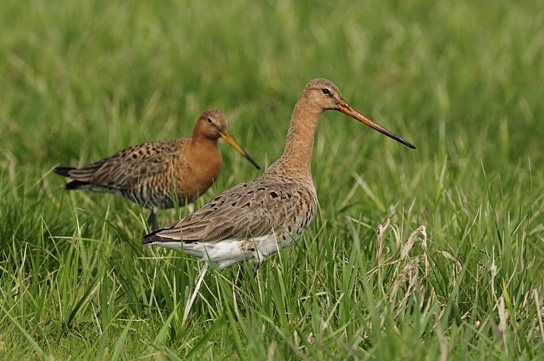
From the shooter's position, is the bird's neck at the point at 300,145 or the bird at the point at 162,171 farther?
the bird at the point at 162,171

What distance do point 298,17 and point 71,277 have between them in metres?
7.24

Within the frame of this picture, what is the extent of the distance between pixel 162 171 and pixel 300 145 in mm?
1646

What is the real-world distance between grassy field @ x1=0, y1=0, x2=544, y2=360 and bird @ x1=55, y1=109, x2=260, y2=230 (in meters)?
0.18

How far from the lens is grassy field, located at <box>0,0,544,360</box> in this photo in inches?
183

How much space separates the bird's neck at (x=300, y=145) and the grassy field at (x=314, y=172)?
1.17 feet

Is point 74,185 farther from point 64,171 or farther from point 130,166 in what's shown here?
point 130,166

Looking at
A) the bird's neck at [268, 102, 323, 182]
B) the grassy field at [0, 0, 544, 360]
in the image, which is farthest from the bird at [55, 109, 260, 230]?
the bird's neck at [268, 102, 323, 182]

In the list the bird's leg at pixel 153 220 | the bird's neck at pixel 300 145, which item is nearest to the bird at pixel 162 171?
the bird's leg at pixel 153 220

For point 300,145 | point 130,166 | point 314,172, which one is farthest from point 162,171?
point 300,145

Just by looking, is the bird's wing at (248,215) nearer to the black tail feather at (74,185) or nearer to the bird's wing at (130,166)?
the bird's wing at (130,166)

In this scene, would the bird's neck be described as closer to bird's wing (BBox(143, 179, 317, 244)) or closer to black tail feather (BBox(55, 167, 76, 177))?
bird's wing (BBox(143, 179, 317, 244))

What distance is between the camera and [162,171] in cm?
740

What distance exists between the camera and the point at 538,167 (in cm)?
838

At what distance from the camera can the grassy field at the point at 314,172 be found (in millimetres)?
4656
